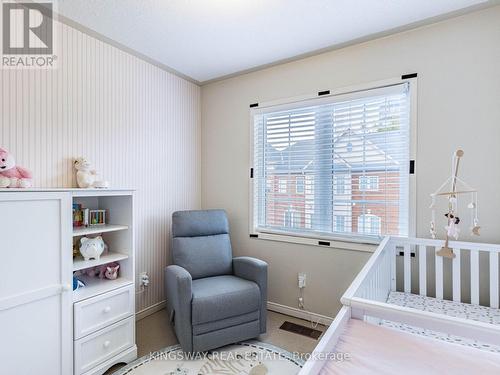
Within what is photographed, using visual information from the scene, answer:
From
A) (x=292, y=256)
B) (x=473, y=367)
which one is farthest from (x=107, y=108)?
(x=473, y=367)

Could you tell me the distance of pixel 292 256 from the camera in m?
2.58

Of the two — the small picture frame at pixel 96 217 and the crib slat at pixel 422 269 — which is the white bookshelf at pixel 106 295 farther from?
the crib slat at pixel 422 269

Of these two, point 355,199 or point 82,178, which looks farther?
point 355,199

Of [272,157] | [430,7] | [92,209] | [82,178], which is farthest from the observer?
[272,157]

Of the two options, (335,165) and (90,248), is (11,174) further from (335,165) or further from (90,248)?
(335,165)

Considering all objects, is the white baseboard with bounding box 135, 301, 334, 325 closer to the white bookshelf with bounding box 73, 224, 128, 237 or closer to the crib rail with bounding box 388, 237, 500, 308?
the crib rail with bounding box 388, 237, 500, 308

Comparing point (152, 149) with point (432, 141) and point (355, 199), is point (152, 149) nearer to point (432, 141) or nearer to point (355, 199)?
point (355, 199)

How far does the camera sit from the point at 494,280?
1696 millimetres

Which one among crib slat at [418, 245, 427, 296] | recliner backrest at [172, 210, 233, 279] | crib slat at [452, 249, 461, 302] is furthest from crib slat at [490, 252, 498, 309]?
recliner backrest at [172, 210, 233, 279]

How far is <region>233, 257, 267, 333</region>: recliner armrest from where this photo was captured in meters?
2.15

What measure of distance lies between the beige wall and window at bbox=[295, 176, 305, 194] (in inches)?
20.9

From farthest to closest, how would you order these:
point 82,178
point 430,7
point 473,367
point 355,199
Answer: point 355,199, point 82,178, point 430,7, point 473,367

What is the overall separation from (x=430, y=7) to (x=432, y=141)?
2.90 ft

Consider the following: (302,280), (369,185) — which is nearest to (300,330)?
(302,280)
